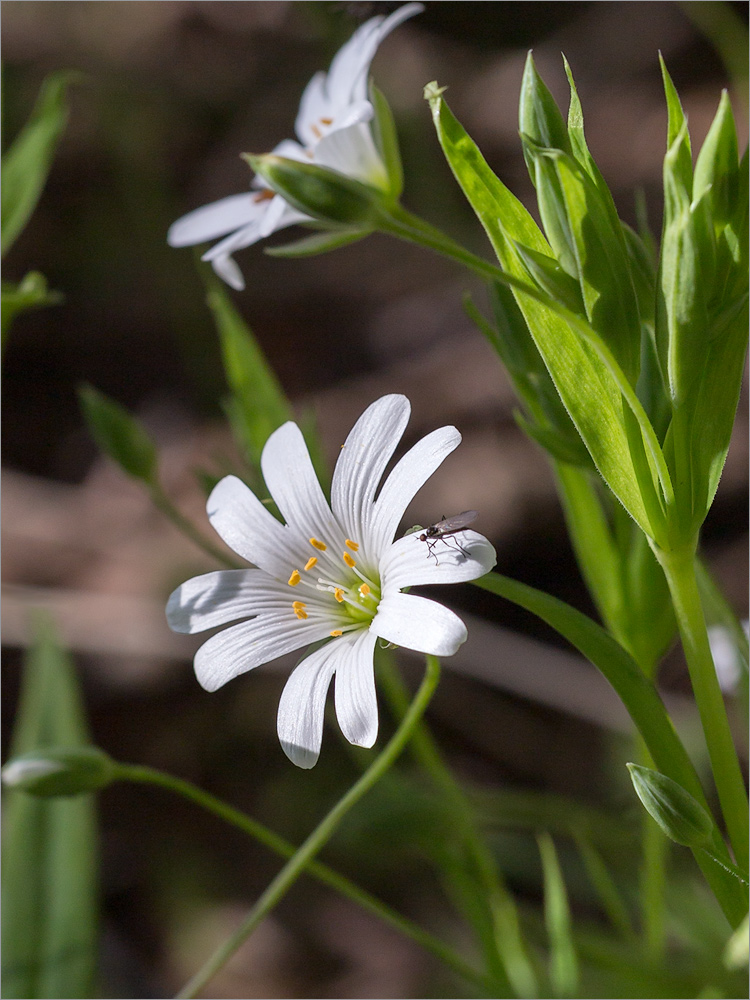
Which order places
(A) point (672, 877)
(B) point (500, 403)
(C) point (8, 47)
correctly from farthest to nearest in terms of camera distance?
Result: (C) point (8, 47) < (B) point (500, 403) < (A) point (672, 877)

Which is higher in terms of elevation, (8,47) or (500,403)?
(8,47)

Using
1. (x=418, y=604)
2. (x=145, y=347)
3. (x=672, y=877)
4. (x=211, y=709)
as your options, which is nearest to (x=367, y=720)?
(x=418, y=604)

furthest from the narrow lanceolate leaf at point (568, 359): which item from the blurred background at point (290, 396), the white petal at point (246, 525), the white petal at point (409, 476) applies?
the blurred background at point (290, 396)

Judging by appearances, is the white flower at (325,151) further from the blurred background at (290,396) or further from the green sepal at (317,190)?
the blurred background at (290,396)

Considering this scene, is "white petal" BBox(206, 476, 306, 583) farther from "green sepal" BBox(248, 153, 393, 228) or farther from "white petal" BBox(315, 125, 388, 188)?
"white petal" BBox(315, 125, 388, 188)

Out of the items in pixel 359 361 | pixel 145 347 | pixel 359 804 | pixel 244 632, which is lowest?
pixel 359 804

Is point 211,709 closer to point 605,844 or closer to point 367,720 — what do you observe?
point 605,844
